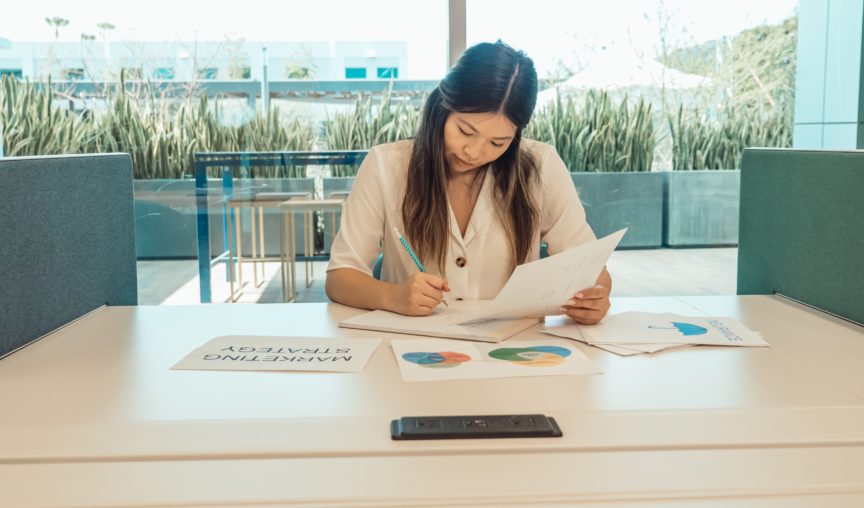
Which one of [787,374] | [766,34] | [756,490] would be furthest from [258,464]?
[766,34]

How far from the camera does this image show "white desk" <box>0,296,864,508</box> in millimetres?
756

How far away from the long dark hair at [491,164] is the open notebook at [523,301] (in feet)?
1.28

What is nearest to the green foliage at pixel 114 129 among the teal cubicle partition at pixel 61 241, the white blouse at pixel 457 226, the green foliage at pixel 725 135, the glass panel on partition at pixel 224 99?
the glass panel on partition at pixel 224 99

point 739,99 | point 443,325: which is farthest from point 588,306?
point 739,99

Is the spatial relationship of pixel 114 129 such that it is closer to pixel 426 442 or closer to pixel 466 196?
pixel 466 196

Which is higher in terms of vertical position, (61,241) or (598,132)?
(598,132)

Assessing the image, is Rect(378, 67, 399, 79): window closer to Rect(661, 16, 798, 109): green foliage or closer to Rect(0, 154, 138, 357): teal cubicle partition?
Rect(661, 16, 798, 109): green foliage

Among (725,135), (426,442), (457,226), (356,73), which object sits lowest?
(426,442)

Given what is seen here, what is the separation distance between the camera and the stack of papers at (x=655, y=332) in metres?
1.28

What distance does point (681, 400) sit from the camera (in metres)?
1.01

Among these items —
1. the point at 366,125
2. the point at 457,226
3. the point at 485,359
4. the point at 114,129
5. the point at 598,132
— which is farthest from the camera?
the point at 598,132

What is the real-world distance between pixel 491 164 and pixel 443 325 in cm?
62

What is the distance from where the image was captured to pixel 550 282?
4.38 feet

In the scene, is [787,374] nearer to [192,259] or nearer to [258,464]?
[258,464]
